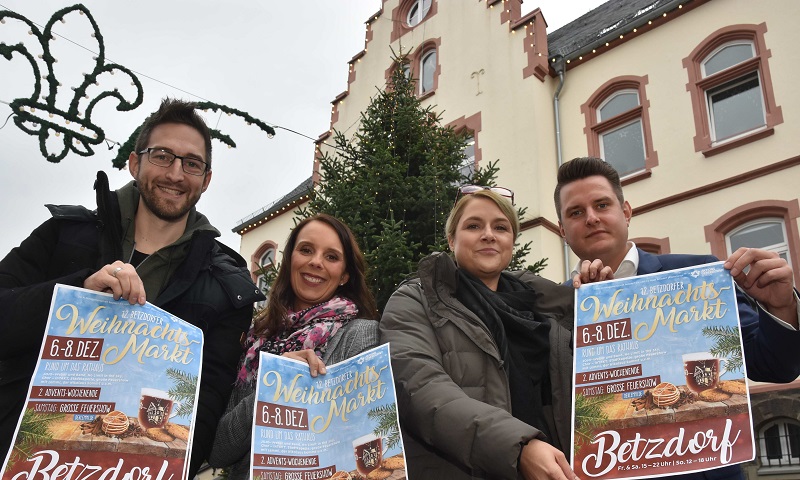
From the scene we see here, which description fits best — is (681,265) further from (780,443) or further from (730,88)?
(730,88)

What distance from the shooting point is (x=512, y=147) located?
11.1 meters

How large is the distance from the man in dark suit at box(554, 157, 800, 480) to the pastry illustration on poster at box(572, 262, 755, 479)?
0.14m

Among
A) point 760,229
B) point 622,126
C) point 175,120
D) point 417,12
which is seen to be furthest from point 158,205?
point 417,12

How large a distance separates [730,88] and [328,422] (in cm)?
1000

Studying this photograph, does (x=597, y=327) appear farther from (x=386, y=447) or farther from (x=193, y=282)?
(x=193, y=282)

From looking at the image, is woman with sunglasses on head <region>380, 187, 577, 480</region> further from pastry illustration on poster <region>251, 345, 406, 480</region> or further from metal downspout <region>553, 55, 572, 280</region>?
metal downspout <region>553, 55, 572, 280</region>

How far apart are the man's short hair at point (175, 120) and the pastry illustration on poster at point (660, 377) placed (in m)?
1.67

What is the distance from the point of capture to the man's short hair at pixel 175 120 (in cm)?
248

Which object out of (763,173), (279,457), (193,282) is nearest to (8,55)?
(193,282)

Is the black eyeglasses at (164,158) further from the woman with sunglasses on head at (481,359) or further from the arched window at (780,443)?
the arched window at (780,443)

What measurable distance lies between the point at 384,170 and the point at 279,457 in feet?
15.7

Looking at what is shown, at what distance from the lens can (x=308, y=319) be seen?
2.45m

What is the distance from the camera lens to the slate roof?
35.1 ft

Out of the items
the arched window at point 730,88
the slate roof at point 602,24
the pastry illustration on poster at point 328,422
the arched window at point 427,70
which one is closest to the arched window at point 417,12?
the arched window at point 427,70
